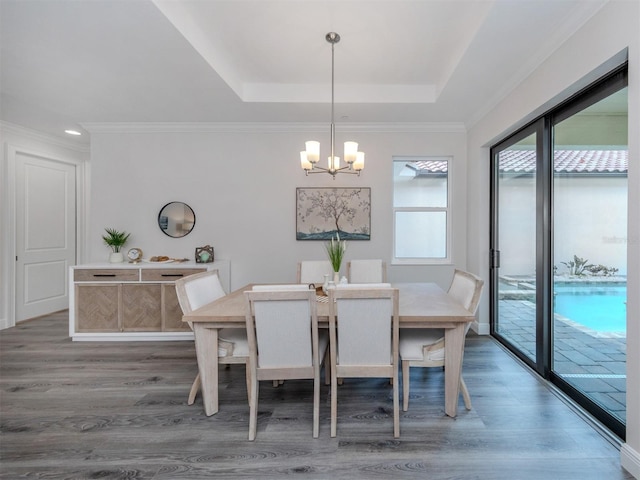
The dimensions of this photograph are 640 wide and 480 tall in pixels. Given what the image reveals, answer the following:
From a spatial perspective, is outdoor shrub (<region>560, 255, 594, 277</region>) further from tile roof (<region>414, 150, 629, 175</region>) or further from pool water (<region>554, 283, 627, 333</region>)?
tile roof (<region>414, 150, 629, 175</region>)

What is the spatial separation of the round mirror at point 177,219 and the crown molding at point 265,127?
38.9 inches

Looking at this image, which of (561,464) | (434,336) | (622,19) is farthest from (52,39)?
(561,464)

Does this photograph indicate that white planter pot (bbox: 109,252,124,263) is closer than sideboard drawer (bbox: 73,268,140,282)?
No

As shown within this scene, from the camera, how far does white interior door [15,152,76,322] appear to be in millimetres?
4164

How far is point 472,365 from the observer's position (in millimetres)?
2811

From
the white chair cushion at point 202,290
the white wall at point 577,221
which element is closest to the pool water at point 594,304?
the white wall at point 577,221

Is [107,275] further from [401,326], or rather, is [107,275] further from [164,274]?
[401,326]

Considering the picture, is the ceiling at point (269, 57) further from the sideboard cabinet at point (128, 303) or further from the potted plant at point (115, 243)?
the sideboard cabinet at point (128, 303)

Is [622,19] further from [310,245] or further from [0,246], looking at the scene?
[0,246]

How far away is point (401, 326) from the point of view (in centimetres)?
194

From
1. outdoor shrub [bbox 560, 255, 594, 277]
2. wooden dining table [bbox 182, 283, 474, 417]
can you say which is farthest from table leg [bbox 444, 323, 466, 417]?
outdoor shrub [bbox 560, 255, 594, 277]

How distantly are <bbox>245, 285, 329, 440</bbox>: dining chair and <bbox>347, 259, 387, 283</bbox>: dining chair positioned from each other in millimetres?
1396

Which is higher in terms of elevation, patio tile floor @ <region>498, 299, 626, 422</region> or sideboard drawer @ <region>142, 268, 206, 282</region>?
sideboard drawer @ <region>142, 268, 206, 282</region>

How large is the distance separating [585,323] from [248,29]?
10.8 feet
